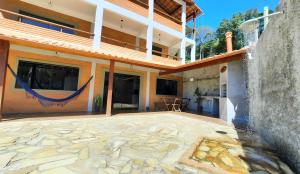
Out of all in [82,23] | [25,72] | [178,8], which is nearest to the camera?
[25,72]

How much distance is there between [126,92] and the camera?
963 cm

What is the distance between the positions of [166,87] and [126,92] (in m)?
3.04

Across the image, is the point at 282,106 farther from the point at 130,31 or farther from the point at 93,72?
the point at 130,31

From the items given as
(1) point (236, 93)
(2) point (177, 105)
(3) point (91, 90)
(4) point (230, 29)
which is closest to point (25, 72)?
(3) point (91, 90)

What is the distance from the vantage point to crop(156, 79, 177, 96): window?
34.7 feet

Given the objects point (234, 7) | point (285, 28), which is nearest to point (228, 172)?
point (285, 28)

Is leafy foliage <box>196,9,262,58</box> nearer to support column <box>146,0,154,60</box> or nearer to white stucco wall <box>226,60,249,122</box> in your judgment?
support column <box>146,0,154,60</box>

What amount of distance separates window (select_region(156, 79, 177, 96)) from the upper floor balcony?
158cm

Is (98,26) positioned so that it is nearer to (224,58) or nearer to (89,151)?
(224,58)

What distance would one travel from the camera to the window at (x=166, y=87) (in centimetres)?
1056

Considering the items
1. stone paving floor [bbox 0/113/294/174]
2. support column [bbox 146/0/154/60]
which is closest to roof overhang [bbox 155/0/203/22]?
support column [bbox 146/0/154/60]

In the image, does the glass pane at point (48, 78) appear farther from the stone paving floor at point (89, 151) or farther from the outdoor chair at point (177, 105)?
the outdoor chair at point (177, 105)

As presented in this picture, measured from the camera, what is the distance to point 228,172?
2213 mm

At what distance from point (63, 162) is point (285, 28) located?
4.35 metres
